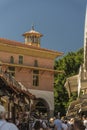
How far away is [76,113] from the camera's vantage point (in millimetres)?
18938

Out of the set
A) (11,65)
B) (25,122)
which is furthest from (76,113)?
(11,65)

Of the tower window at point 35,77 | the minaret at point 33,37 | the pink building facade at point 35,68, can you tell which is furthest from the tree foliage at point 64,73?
the minaret at point 33,37

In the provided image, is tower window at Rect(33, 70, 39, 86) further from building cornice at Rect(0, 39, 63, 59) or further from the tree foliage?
the tree foliage

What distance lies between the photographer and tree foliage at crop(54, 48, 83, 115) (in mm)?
67125

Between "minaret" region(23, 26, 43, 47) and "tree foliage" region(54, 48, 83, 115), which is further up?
"minaret" region(23, 26, 43, 47)

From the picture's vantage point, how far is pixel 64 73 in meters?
68.9

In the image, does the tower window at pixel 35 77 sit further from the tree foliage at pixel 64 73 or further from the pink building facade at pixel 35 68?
the tree foliage at pixel 64 73

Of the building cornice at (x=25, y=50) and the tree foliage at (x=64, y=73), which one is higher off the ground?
the building cornice at (x=25, y=50)

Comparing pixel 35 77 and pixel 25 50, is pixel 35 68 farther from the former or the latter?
pixel 25 50

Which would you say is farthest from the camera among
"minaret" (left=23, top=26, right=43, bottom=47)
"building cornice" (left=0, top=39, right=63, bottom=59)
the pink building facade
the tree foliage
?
"minaret" (left=23, top=26, right=43, bottom=47)

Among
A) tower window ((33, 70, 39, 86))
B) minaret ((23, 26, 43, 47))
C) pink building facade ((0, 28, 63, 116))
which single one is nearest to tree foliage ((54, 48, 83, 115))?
pink building facade ((0, 28, 63, 116))

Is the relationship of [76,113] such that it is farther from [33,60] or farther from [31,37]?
[31,37]

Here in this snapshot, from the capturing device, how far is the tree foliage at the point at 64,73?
220 feet

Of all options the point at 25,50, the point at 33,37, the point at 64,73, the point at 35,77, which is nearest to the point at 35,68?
the point at 35,77
